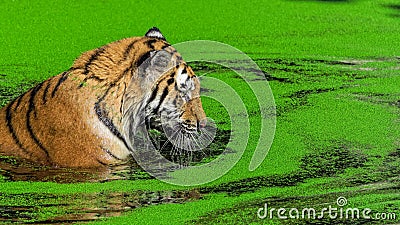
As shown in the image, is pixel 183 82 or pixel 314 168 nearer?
pixel 183 82

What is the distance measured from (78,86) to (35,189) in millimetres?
617

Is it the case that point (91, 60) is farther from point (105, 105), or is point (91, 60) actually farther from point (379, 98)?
point (379, 98)

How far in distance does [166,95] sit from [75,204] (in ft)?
2.81

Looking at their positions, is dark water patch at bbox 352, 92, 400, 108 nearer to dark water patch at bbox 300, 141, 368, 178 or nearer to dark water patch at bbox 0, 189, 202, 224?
dark water patch at bbox 300, 141, 368, 178

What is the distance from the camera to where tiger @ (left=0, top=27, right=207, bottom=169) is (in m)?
5.14

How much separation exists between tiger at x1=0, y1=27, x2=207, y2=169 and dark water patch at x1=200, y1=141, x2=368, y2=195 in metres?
0.46

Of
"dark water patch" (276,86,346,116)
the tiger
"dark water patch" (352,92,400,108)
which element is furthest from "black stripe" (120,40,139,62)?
"dark water patch" (352,92,400,108)

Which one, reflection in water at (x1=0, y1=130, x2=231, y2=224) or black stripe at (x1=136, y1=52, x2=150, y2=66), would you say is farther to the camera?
black stripe at (x1=136, y1=52, x2=150, y2=66)

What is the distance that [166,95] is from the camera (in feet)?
17.1

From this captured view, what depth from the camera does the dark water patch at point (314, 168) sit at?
5.04 meters

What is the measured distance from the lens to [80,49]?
7.53 metres

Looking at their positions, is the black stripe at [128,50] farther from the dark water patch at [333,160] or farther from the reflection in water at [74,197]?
the dark water patch at [333,160]

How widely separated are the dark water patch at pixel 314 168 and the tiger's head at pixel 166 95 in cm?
45

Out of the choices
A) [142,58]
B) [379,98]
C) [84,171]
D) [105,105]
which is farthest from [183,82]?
[379,98]
